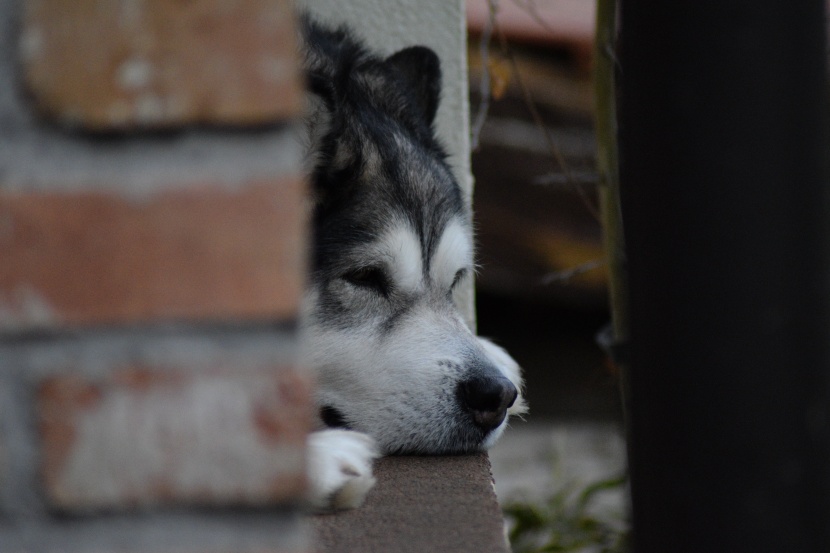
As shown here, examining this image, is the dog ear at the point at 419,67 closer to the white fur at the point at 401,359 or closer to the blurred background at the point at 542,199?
the white fur at the point at 401,359

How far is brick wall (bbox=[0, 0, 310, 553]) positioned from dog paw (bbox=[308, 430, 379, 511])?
569 millimetres

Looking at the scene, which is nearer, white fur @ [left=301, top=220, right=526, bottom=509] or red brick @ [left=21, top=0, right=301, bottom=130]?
red brick @ [left=21, top=0, right=301, bottom=130]

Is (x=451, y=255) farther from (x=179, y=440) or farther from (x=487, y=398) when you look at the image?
(x=179, y=440)

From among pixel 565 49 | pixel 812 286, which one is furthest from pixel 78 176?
pixel 565 49

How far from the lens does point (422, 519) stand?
4.51 feet

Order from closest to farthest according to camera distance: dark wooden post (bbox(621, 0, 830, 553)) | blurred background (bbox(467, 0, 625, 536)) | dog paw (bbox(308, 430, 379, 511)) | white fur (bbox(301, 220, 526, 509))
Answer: dark wooden post (bbox(621, 0, 830, 553)) → dog paw (bbox(308, 430, 379, 511)) → white fur (bbox(301, 220, 526, 509)) → blurred background (bbox(467, 0, 625, 536))

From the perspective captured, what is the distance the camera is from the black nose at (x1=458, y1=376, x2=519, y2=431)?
2307 mm

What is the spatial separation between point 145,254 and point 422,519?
72cm

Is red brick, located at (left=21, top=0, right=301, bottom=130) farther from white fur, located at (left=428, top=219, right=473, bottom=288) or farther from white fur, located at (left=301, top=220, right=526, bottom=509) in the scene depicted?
white fur, located at (left=428, top=219, right=473, bottom=288)

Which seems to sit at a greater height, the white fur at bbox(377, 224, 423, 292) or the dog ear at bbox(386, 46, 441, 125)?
the dog ear at bbox(386, 46, 441, 125)

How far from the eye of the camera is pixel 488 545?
1.23 meters

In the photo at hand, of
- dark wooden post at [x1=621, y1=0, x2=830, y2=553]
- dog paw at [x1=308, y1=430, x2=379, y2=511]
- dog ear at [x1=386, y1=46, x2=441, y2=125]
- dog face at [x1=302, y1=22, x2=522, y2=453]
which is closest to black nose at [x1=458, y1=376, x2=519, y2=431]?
dog face at [x1=302, y1=22, x2=522, y2=453]

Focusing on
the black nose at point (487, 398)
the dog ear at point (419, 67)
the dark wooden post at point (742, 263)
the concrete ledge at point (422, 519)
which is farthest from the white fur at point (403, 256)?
the dark wooden post at point (742, 263)

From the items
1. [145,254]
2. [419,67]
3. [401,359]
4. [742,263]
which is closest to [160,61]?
A: [145,254]
